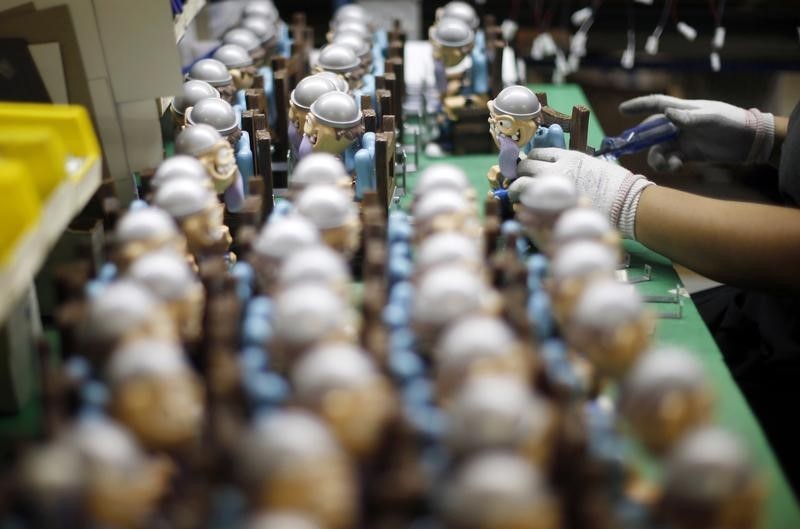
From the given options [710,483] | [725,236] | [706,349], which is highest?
[710,483]

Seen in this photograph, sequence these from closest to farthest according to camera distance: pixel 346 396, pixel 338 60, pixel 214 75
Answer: pixel 346 396 < pixel 214 75 < pixel 338 60

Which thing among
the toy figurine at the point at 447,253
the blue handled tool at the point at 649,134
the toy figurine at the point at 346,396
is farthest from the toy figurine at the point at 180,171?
the blue handled tool at the point at 649,134

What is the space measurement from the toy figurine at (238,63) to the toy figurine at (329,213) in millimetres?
830

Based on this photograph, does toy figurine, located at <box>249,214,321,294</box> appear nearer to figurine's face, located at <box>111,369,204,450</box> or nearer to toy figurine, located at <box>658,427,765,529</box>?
figurine's face, located at <box>111,369,204,450</box>

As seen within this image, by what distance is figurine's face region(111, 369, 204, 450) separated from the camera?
3.02 ft

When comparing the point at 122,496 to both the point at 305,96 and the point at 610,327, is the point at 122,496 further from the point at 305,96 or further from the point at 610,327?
the point at 305,96

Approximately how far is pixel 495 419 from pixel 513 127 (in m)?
0.88

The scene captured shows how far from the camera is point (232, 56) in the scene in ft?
6.58

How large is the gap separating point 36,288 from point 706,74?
2.49 metres

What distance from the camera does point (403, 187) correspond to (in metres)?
1.92

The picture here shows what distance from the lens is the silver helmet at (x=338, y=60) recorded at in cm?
193

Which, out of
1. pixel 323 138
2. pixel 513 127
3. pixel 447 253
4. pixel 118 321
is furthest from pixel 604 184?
pixel 118 321

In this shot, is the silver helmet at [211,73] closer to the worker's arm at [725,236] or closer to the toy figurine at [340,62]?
the toy figurine at [340,62]

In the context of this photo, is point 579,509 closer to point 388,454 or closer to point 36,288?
point 388,454
